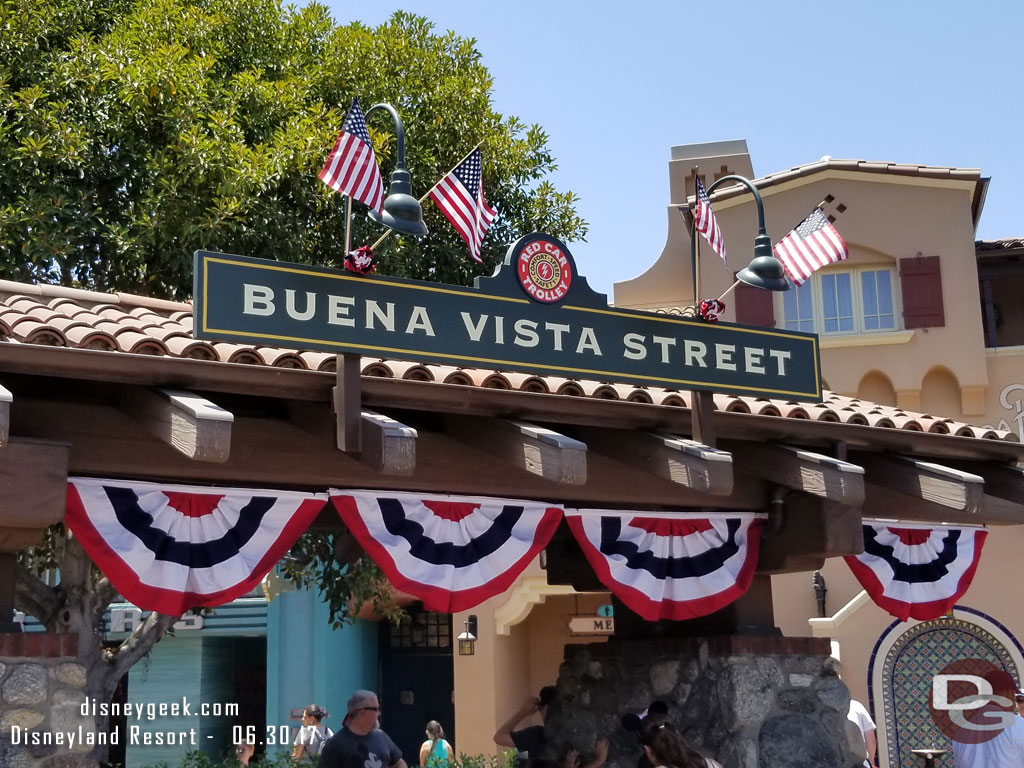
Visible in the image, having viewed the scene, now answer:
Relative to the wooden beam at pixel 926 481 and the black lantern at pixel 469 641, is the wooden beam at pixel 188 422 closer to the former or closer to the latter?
the wooden beam at pixel 926 481

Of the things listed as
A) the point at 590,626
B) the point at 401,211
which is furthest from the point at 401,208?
the point at 590,626

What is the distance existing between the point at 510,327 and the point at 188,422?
1.91m

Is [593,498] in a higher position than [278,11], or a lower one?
lower

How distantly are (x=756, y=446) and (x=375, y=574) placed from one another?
18.8ft

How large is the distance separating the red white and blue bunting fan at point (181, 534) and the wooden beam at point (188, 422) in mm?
510

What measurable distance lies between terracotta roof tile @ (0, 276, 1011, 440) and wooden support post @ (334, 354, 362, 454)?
21 centimetres

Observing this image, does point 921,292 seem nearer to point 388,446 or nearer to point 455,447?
point 455,447

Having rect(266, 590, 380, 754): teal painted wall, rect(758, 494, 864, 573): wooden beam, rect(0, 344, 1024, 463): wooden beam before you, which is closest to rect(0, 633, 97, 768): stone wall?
rect(0, 344, 1024, 463): wooden beam

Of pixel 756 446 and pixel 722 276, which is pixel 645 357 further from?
pixel 722 276

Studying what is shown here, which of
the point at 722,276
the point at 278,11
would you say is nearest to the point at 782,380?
the point at 278,11

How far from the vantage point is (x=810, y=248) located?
8469 mm

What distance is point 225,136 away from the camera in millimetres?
11992

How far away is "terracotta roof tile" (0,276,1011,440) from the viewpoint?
5566mm

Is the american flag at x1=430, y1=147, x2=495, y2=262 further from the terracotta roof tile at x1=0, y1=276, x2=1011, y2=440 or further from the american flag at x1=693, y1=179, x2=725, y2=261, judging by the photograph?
the american flag at x1=693, y1=179, x2=725, y2=261
